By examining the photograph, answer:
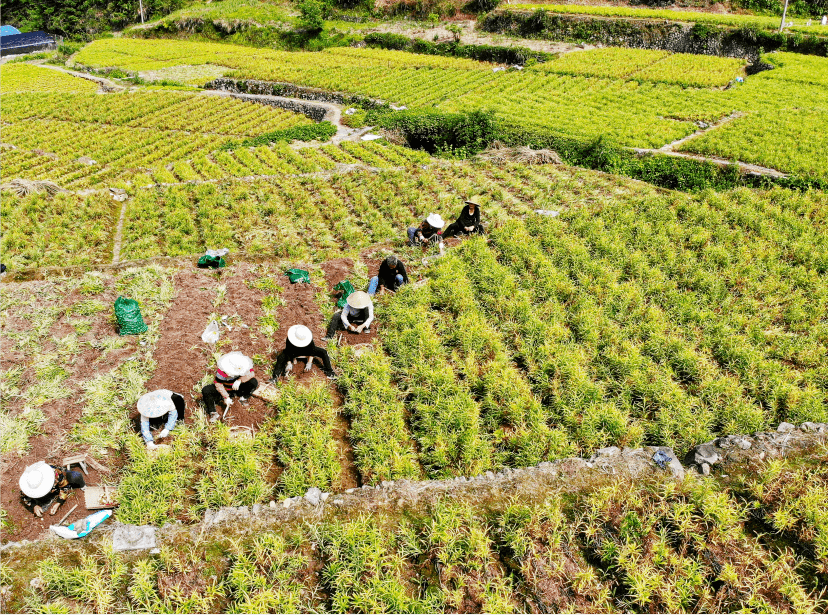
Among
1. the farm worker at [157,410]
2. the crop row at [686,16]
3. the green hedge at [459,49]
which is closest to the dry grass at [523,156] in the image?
the farm worker at [157,410]

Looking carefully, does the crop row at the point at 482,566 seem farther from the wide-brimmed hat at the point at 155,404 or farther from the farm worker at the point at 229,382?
the farm worker at the point at 229,382

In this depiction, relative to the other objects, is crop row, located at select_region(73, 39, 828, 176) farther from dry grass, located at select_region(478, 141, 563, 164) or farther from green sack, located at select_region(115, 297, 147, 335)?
green sack, located at select_region(115, 297, 147, 335)

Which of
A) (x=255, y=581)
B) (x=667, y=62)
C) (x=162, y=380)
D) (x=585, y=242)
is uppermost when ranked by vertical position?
(x=667, y=62)

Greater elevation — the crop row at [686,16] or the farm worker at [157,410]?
the crop row at [686,16]

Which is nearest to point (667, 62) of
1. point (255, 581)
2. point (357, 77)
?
point (357, 77)

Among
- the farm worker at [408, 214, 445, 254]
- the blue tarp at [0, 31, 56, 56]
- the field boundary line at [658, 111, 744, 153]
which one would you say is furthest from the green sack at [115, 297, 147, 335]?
the blue tarp at [0, 31, 56, 56]

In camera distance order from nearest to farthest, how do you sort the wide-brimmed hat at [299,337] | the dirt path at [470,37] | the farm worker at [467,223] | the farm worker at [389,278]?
1. the wide-brimmed hat at [299,337]
2. the farm worker at [389,278]
3. the farm worker at [467,223]
4. the dirt path at [470,37]

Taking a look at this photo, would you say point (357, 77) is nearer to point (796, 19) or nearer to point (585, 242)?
point (585, 242)
